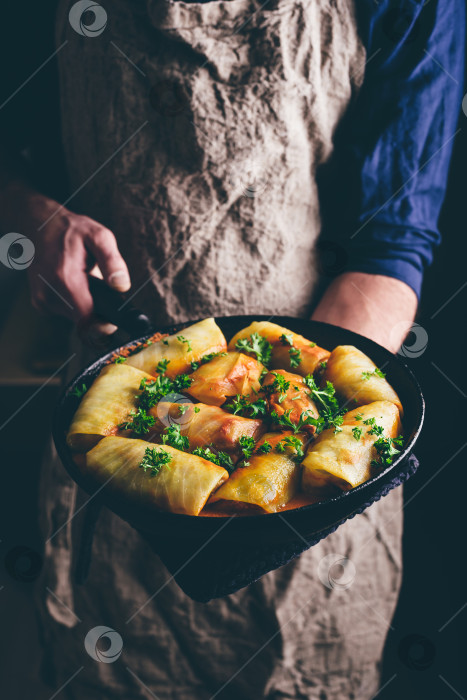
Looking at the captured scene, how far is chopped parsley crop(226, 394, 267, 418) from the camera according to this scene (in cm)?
70

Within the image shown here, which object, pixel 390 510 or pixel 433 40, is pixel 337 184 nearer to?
pixel 433 40

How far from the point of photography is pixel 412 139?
114cm

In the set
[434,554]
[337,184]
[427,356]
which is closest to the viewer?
[337,184]

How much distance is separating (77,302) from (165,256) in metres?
0.22

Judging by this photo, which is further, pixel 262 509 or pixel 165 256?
pixel 165 256

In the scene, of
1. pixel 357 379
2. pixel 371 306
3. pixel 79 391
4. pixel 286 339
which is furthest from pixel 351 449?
pixel 371 306

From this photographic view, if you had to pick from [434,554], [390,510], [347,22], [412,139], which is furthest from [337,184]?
[434,554]

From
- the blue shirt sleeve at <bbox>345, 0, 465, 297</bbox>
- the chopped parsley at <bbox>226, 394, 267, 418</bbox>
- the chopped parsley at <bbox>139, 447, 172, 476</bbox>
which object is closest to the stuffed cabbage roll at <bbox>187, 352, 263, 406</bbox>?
the chopped parsley at <bbox>226, 394, 267, 418</bbox>

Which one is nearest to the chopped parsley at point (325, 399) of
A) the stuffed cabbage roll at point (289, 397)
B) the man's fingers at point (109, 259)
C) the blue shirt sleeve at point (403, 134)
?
the stuffed cabbage roll at point (289, 397)

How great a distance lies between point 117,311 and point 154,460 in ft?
1.23

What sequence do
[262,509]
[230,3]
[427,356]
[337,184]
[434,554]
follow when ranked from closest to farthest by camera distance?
[262,509] < [230,3] < [337,184] < [427,356] < [434,554]

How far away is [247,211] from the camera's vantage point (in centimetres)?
112

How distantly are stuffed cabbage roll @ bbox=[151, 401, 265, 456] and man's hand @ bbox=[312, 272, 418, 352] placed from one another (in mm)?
488

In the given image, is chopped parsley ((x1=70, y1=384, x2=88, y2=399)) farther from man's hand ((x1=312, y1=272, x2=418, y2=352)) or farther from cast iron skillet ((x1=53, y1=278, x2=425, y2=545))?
man's hand ((x1=312, y1=272, x2=418, y2=352))
